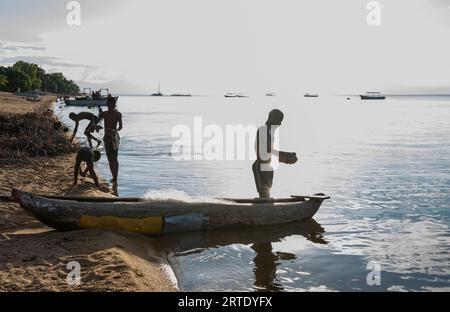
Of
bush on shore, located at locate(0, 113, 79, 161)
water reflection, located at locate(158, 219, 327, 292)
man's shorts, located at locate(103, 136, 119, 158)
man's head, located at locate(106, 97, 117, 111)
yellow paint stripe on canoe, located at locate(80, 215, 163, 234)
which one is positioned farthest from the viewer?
bush on shore, located at locate(0, 113, 79, 161)

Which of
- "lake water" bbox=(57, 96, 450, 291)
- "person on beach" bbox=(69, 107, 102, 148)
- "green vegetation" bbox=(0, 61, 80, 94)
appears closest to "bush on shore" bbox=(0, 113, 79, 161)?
"person on beach" bbox=(69, 107, 102, 148)

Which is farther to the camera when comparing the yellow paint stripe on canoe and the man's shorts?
the man's shorts

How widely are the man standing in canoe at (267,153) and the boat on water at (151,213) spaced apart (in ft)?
1.53

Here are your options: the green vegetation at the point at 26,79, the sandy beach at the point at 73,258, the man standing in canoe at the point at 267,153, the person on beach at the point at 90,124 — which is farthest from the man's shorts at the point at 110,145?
the green vegetation at the point at 26,79

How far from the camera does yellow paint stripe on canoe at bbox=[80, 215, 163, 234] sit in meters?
7.98

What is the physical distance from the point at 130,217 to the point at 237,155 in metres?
17.1

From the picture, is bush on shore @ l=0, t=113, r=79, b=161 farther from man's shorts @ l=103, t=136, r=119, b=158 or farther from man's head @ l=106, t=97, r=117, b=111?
man's head @ l=106, t=97, r=117, b=111

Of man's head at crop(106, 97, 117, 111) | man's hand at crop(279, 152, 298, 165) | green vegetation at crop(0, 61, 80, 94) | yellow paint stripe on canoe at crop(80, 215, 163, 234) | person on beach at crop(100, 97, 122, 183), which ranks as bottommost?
yellow paint stripe on canoe at crop(80, 215, 163, 234)

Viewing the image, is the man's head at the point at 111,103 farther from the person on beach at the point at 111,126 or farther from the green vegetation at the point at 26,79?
the green vegetation at the point at 26,79

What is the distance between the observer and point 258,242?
868 cm

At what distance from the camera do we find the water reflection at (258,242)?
23.9ft
